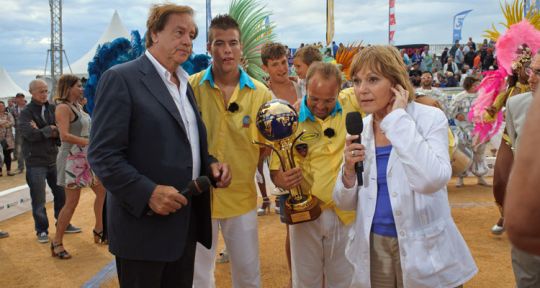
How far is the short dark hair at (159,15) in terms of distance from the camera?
2406mm

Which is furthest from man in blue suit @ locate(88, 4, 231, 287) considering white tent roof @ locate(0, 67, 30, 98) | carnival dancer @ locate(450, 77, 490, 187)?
white tent roof @ locate(0, 67, 30, 98)

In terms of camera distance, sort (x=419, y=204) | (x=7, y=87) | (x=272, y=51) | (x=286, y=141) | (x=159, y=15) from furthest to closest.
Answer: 1. (x=7, y=87)
2. (x=272, y=51)
3. (x=286, y=141)
4. (x=159, y=15)
5. (x=419, y=204)

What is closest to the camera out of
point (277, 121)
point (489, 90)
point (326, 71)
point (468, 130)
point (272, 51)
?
point (277, 121)

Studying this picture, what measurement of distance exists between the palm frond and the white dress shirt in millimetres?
1415

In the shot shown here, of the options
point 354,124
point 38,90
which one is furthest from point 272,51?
point 38,90

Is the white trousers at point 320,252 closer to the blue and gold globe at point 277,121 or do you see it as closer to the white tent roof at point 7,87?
the blue and gold globe at point 277,121

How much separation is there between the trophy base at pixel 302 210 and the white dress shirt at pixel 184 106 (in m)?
0.66

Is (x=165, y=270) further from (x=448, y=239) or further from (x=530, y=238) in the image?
(x=530, y=238)

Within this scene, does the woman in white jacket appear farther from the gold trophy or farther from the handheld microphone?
the handheld microphone

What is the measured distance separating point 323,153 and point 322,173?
5.3 inches

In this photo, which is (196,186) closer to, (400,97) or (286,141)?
(286,141)

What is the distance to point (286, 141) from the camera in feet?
9.22

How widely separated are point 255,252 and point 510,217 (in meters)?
2.49

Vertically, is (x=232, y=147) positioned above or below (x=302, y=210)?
above
